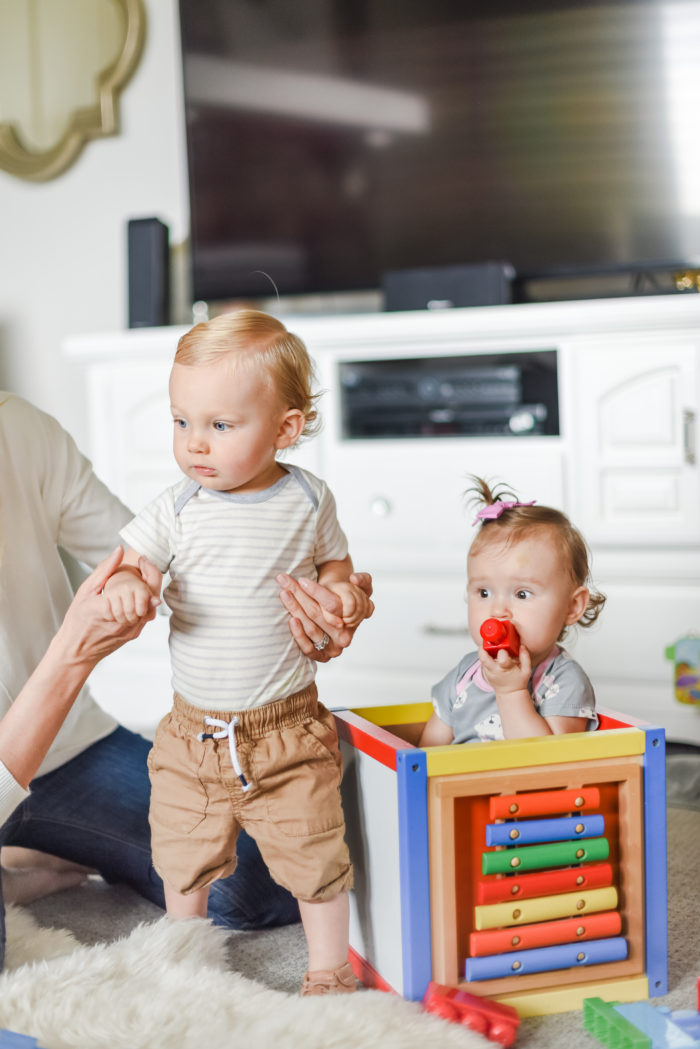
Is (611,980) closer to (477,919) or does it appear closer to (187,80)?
(477,919)

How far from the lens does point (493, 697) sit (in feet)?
3.91

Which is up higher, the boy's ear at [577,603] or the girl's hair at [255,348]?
the girl's hair at [255,348]

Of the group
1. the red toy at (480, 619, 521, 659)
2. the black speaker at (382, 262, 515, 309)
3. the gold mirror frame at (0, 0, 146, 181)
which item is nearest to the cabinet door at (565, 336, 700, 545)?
the black speaker at (382, 262, 515, 309)

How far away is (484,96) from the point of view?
2.28 m

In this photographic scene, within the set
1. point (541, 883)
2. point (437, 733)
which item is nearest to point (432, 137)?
point (437, 733)

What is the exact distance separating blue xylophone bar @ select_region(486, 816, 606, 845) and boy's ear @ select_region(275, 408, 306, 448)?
41 centimetres

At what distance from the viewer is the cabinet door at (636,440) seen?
195 centimetres

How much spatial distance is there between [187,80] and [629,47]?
96cm

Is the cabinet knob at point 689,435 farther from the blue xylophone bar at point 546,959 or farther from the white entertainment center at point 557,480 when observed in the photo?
the blue xylophone bar at point 546,959

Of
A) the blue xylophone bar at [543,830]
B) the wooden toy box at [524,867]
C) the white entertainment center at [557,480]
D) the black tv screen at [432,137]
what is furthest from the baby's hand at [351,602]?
the black tv screen at [432,137]

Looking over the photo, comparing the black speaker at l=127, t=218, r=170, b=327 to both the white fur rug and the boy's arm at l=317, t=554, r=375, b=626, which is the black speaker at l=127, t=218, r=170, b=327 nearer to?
the boy's arm at l=317, t=554, r=375, b=626

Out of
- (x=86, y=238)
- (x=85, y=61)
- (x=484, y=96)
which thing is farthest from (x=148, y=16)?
(x=484, y=96)

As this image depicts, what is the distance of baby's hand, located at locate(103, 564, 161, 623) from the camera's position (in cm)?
99

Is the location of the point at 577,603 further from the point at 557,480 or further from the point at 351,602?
the point at 557,480
